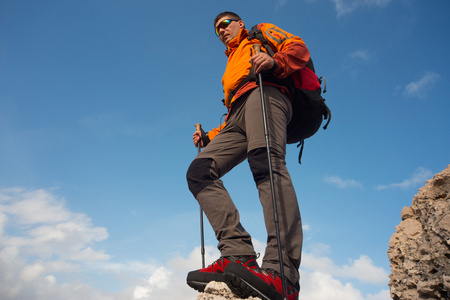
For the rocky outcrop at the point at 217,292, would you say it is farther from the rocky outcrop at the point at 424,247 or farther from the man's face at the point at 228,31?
the man's face at the point at 228,31

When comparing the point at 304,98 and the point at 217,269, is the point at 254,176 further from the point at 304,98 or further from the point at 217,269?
the point at 304,98

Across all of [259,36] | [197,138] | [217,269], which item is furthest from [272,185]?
[197,138]

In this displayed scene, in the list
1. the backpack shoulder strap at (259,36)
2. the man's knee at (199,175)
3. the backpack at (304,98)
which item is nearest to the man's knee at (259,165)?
the man's knee at (199,175)

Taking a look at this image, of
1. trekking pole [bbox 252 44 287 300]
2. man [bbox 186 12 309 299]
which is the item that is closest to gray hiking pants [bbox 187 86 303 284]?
man [bbox 186 12 309 299]

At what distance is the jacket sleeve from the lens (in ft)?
12.8

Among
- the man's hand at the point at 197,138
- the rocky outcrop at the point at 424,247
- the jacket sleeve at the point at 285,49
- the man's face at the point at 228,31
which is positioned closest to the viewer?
the rocky outcrop at the point at 424,247

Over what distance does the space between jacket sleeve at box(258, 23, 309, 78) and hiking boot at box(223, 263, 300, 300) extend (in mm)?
2082

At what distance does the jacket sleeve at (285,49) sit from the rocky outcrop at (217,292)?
2.28m

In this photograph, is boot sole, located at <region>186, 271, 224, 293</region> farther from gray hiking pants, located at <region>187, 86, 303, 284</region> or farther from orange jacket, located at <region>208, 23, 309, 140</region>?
orange jacket, located at <region>208, 23, 309, 140</region>

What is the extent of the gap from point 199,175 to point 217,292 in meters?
1.28

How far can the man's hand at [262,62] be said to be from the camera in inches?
147

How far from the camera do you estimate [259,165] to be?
374cm

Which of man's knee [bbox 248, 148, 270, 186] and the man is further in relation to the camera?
man's knee [bbox 248, 148, 270, 186]

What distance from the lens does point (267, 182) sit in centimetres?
366
